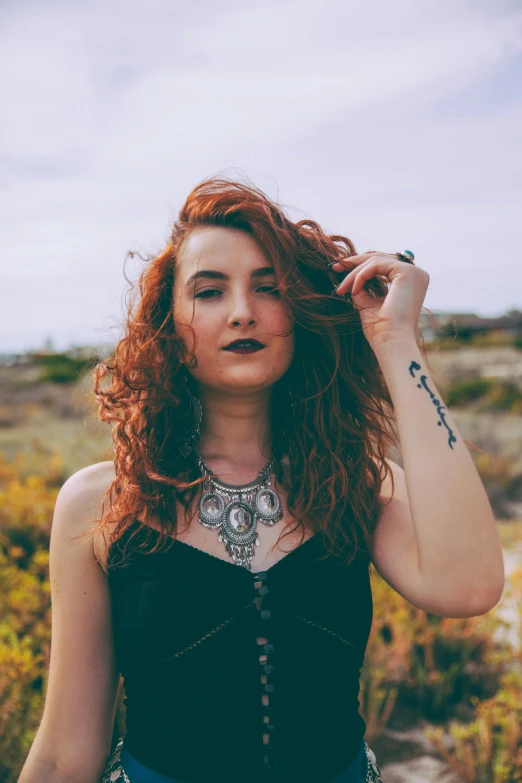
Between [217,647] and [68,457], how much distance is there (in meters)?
7.07

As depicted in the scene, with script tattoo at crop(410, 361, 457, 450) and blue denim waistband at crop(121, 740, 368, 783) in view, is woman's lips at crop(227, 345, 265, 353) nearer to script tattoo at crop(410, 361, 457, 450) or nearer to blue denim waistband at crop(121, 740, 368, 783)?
script tattoo at crop(410, 361, 457, 450)

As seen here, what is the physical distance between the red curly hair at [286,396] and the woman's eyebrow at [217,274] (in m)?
0.03

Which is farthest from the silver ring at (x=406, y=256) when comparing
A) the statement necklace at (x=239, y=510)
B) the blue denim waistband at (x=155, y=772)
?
the blue denim waistband at (x=155, y=772)

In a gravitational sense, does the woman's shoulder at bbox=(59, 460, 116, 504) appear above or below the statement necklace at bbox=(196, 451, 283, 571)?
above

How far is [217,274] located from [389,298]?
46 cm

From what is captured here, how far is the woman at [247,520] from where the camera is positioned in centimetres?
163

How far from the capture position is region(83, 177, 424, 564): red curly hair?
5.94ft

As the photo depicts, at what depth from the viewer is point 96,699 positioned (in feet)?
5.75

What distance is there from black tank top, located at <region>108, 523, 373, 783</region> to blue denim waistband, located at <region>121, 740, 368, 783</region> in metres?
0.02

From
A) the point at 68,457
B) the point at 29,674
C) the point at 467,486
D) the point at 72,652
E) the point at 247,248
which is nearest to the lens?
the point at 467,486

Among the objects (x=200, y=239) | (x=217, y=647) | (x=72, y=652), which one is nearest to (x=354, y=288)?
(x=200, y=239)

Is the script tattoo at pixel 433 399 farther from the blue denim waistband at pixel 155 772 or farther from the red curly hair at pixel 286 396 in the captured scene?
the blue denim waistband at pixel 155 772

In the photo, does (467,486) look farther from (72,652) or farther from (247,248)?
(72,652)

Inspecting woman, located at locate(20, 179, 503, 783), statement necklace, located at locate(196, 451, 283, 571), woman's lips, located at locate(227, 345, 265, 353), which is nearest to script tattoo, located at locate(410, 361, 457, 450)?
woman, located at locate(20, 179, 503, 783)
